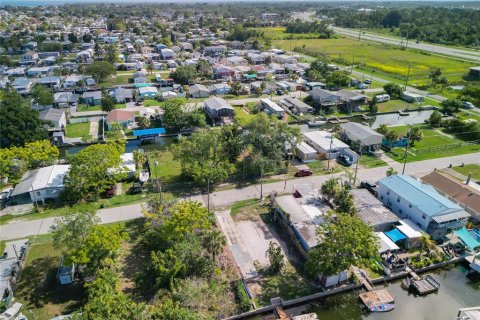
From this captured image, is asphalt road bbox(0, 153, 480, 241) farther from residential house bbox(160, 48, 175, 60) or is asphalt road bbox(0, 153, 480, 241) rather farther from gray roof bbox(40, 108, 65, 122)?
residential house bbox(160, 48, 175, 60)

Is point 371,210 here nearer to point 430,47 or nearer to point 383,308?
point 383,308

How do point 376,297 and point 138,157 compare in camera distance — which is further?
point 138,157

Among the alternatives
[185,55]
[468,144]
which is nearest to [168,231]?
[468,144]

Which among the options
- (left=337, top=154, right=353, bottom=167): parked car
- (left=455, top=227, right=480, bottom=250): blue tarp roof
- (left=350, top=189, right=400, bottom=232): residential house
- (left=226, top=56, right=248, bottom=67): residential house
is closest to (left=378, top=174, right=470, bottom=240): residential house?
(left=455, top=227, right=480, bottom=250): blue tarp roof

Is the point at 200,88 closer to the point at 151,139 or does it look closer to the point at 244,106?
the point at 244,106

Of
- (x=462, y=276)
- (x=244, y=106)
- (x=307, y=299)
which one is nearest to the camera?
(x=307, y=299)

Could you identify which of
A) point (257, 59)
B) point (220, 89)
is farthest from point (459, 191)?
point (257, 59)
